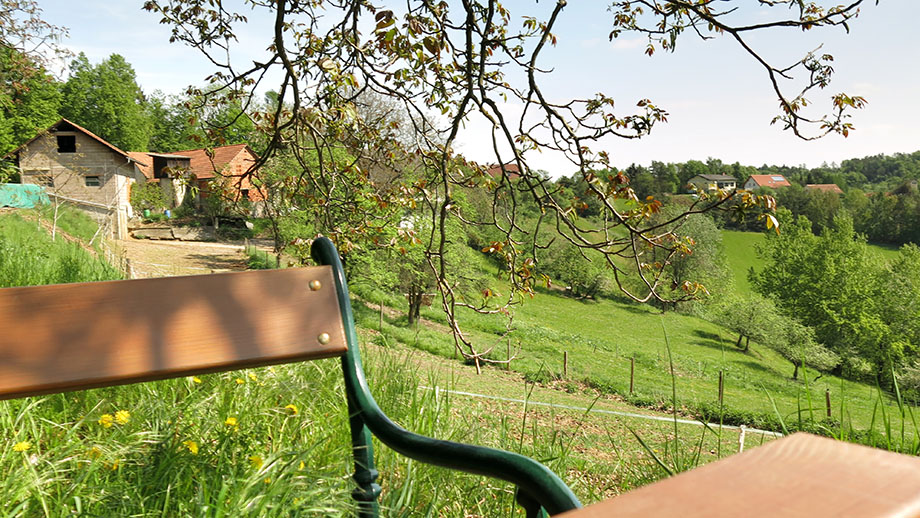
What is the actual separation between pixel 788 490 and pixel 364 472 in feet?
3.50

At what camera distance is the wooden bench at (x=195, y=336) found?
0.98m

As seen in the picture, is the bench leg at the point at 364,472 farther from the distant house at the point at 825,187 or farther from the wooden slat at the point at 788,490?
the distant house at the point at 825,187

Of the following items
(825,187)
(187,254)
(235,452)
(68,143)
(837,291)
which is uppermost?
(825,187)

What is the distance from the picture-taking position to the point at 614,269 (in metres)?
2.66

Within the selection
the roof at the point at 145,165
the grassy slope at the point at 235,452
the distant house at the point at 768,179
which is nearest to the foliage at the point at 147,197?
the roof at the point at 145,165

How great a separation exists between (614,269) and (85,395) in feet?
7.30

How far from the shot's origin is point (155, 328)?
1076mm

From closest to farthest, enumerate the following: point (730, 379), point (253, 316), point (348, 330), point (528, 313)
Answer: point (253, 316), point (348, 330), point (730, 379), point (528, 313)

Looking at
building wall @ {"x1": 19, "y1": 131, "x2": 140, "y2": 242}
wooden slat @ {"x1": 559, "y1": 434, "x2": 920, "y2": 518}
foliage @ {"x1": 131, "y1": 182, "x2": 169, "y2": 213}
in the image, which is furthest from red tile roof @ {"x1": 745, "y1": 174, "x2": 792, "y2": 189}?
wooden slat @ {"x1": 559, "y1": 434, "x2": 920, "y2": 518}

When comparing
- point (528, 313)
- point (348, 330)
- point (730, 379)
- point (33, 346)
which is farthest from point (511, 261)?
point (528, 313)

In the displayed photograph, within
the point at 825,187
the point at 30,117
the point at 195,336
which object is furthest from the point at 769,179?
the point at 195,336

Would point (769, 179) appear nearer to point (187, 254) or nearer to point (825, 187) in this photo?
point (825, 187)

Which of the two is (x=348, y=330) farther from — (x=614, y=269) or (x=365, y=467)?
(x=614, y=269)

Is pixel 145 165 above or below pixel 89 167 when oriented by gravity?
above
